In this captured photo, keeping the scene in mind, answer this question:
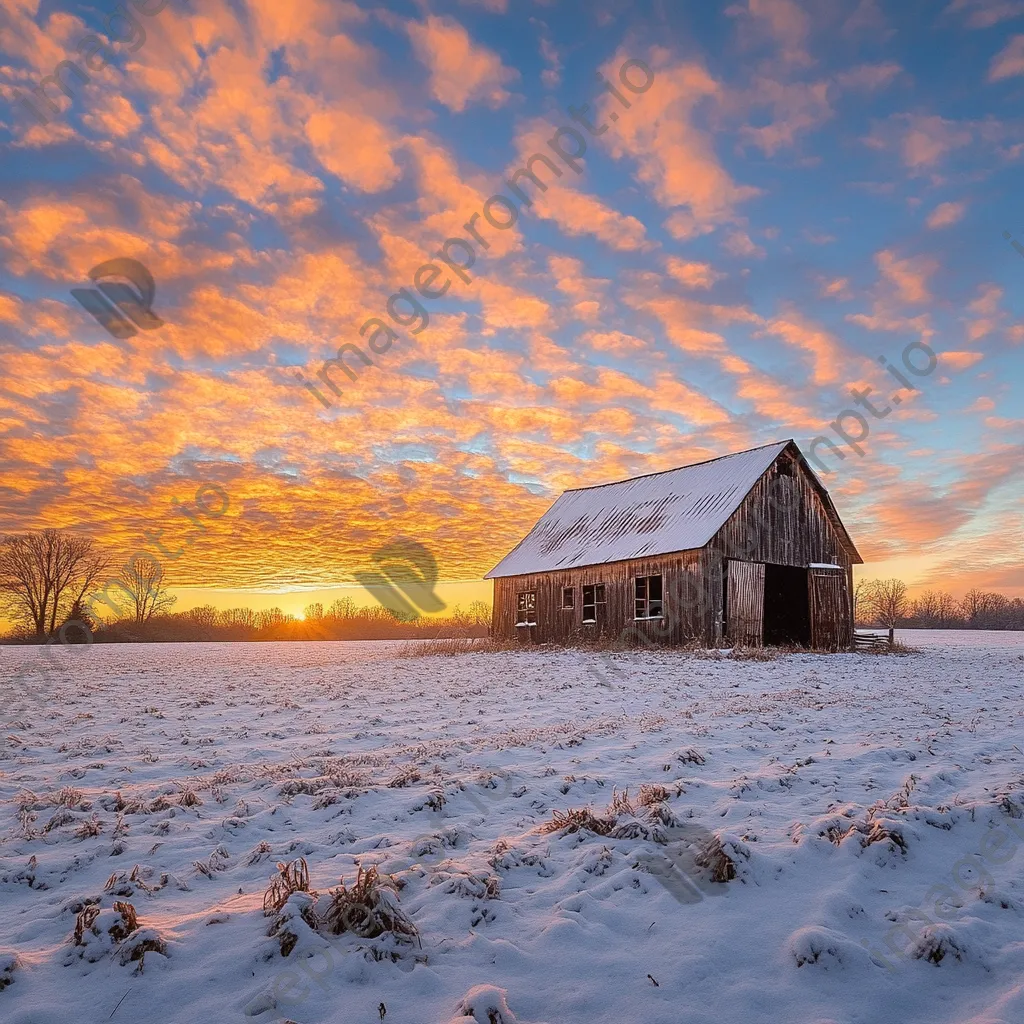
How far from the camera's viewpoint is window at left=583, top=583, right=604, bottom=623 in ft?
88.6

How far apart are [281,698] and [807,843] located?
11.1 meters

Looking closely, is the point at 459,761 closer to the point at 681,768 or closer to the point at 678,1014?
the point at 681,768

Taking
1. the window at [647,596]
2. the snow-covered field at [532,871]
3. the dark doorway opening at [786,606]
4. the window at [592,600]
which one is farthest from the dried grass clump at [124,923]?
the dark doorway opening at [786,606]

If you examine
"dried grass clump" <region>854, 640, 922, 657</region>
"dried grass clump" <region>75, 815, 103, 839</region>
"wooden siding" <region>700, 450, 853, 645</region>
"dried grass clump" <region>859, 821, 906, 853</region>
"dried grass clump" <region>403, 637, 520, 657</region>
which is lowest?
"dried grass clump" <region>403, 637, 520, 657</region>

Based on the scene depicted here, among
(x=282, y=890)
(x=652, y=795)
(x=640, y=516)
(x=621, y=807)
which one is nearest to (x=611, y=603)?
(x=640, y=516)

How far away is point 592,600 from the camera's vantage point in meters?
27.6

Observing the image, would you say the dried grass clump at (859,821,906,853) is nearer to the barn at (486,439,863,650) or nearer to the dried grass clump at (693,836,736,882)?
the dried grass clump at (693,836,736,882)

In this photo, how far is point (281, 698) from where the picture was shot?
13289mm

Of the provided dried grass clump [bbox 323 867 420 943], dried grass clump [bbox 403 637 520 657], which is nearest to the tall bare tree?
dried grass clump [bbox 403 637 520 657]

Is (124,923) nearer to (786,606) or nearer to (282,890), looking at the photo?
(282,890)

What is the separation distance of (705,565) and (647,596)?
120 inches

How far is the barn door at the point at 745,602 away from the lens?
23172 mm

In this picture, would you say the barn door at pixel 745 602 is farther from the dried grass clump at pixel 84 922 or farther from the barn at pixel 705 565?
the dried grass clump at pixel 84 922

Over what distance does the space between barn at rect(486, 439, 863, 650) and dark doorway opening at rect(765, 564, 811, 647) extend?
0.15 feet
